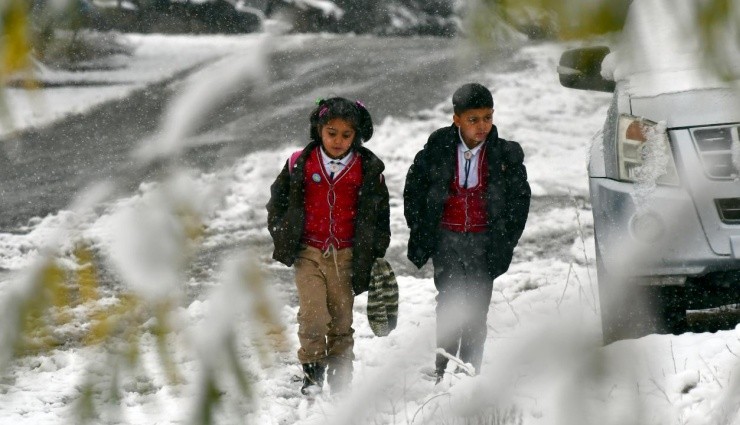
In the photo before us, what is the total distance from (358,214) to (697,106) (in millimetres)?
2810

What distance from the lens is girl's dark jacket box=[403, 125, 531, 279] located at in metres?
3.87

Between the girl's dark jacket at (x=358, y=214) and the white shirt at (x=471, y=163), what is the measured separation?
302 mm

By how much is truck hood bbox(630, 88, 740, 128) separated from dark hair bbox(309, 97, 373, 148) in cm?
232

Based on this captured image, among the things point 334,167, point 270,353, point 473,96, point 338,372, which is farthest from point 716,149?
point 338,372

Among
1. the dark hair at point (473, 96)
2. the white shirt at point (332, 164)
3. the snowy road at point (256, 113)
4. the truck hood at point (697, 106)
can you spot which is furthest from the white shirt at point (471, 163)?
the truck hood at point (697, 106)

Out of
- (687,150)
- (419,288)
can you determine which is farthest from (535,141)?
(687,150)

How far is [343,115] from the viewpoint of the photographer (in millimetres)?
3793

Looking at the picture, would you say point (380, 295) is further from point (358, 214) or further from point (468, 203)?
Result: point (468, 203)

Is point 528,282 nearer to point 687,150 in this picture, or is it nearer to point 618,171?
point 618,171

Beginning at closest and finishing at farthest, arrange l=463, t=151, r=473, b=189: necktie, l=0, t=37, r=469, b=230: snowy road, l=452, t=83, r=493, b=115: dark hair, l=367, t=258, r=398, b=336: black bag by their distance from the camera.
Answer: l=0, t=37, r=469, b=230: snowy road → l=452, t=83, r=493, b=115: dark hair → l=463, t=151, r=473, b=189: necktie → l=367, t=258, r=398, b=336: black bag

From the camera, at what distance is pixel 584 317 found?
58.9 inches

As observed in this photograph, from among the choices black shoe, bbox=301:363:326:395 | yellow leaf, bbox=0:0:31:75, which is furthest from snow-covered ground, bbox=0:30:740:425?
black shoe, bbox=301:363:326:395

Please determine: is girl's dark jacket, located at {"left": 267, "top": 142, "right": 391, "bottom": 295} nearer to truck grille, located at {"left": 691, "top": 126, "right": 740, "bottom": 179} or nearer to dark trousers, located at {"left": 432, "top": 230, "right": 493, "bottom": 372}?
dark trousers, located at {"left": 432, "top": 230, "right": 493, "bottom": 372}

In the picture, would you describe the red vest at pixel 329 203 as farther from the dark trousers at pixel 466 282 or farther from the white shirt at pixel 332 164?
the dark trousers at pixel 466 282
